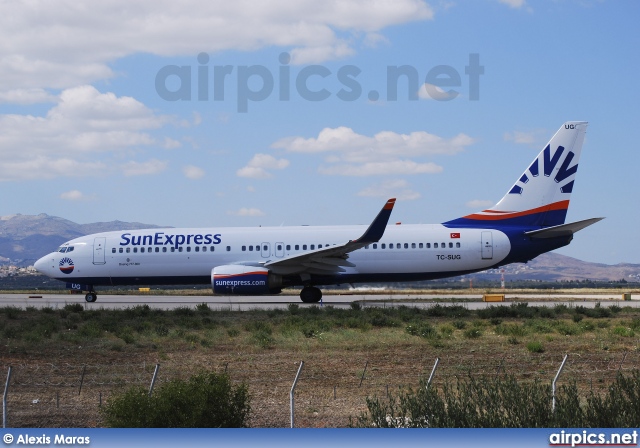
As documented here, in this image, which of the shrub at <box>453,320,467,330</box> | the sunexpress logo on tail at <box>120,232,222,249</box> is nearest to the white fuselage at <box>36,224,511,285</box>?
the sunexpress logo on tail at <box>120,232,222,249</box>

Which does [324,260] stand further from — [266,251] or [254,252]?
[254,252]

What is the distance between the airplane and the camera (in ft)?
109

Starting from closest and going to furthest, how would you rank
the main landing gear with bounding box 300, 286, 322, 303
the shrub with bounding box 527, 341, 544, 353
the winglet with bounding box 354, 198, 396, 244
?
the shrub with bounding box 527, 341, 544, 353 < the winglet with bounding box 354, 198, 396, 244 < the main landing gear with bounding box 300, 286, 322, 303

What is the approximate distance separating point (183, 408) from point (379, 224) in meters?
19.6

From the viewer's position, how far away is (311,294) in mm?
34969

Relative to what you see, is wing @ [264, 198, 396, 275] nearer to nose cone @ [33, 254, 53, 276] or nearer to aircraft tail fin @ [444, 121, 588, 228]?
aircraft tail fin @ [444, 121, 588, 228]

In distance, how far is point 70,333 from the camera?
24.4 m

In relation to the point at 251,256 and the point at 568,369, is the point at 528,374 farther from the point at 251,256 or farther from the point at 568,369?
the point at 251,256

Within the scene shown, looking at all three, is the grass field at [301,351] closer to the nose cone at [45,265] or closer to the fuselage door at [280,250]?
the fuselage door at [280,250]

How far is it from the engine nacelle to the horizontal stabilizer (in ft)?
35.6

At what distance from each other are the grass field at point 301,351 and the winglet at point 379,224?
291 centimetres

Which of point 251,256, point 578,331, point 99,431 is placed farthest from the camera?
point 251,256

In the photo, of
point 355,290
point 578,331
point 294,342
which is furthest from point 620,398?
point 355,290

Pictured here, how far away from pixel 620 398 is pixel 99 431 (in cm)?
706
